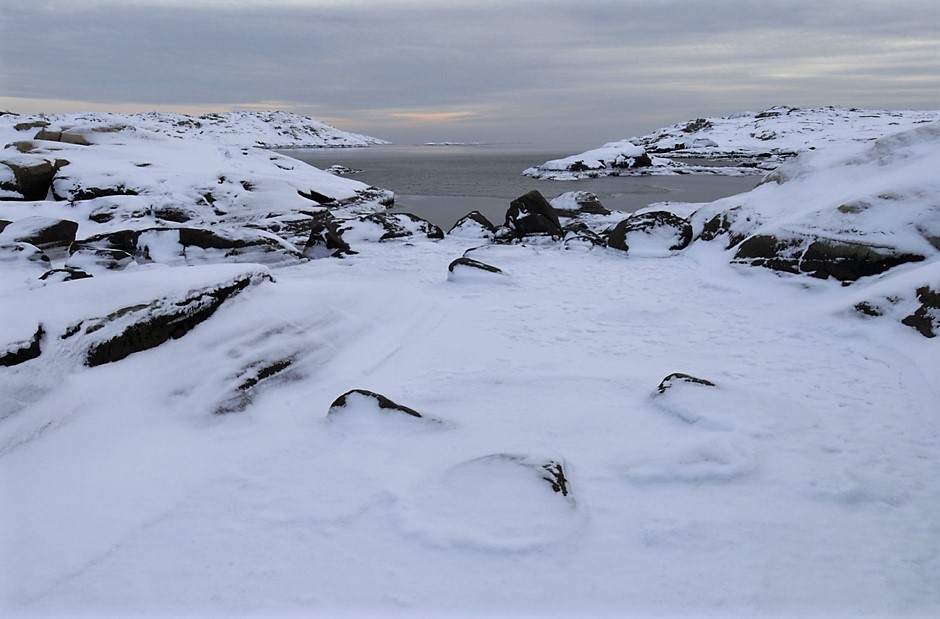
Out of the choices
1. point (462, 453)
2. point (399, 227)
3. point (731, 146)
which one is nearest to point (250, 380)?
point (462, 453)

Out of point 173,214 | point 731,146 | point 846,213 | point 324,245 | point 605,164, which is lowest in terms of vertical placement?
point 324,245

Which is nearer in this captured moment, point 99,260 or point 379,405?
point 379,405

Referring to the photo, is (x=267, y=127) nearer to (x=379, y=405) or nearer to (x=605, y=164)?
(x=605, y=164)

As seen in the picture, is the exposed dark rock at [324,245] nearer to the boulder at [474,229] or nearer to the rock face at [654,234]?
the boulder at [474,229]

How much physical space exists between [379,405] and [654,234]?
950cm

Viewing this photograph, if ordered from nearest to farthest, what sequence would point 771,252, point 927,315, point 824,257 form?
point 927,315 < point 824,257 < point 771,252

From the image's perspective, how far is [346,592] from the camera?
120 inches

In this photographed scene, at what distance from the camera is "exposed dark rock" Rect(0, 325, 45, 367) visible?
14.5 ft

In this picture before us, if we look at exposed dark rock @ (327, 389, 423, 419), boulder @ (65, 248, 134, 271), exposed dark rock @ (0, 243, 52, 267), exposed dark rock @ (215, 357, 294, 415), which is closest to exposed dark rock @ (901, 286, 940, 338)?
exposed dark rock @ (327, 389, 423, 419)

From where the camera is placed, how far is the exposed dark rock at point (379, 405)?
190 inches

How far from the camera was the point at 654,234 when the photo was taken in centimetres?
1267

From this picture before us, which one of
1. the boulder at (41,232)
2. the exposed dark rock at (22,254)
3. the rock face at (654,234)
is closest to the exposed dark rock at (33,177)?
the boulder at (41,232)

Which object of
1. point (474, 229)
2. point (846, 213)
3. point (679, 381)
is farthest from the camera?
point (474, 229)

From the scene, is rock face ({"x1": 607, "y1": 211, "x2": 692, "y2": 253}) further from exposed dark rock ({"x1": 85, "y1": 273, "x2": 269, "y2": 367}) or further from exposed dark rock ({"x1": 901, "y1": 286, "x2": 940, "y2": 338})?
exposed dark rock ({"x1": 85, "y1": 273, "x2": 269, "y2": 367})
